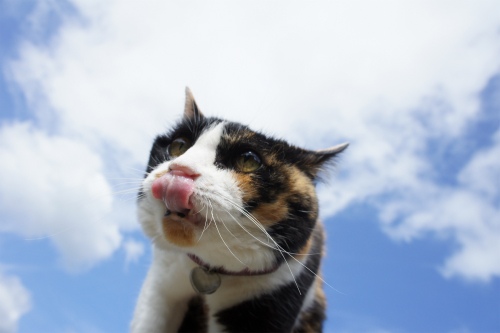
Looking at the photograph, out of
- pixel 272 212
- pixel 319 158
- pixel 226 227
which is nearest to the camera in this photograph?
pixel 226 227

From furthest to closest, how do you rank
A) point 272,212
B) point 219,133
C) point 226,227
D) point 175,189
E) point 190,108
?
point 190,108
point 219,133
point 272,212
point 226,227
point 175,189

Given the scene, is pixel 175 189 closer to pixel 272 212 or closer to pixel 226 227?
pixel 226 227

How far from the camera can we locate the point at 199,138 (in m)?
1.54

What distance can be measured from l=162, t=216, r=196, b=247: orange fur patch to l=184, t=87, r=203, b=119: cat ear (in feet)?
2.60

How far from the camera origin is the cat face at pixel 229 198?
1.22 metres

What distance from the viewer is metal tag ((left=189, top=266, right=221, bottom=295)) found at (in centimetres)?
155

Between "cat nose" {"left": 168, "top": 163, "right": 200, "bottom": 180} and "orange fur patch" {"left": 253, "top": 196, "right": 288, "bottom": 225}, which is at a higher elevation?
"orange fur patch" {"left": 253, "top": 196, "right": 288, "bottom": 225}

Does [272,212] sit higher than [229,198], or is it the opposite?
[272,212]

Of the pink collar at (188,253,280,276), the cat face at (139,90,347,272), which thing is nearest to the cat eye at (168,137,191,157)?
the cat face at (139,90,347,272)

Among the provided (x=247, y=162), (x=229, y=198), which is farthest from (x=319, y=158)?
(x=229, y=198)

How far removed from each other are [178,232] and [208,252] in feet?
0.64

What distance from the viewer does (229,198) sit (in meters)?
1.24

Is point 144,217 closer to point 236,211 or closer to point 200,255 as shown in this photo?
point 200,255

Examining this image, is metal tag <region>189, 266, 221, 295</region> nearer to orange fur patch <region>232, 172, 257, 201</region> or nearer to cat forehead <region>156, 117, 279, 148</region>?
orange fur patch <region>232, 172, 257, 201</region>
